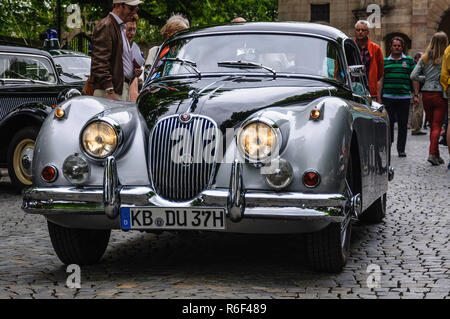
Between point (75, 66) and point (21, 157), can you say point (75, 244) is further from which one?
point (75, 66)

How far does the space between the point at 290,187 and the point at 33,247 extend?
252 cm

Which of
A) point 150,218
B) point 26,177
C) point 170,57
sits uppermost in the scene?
point 170,57

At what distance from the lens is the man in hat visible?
830 cm

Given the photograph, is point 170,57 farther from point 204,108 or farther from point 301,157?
point 301,157

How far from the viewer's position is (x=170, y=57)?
675 cm

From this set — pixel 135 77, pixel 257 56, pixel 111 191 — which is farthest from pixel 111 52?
pixel 111 191

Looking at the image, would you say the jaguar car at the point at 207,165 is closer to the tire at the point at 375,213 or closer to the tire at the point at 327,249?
the tire at the point at 327,249

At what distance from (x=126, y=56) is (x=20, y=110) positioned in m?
2.23

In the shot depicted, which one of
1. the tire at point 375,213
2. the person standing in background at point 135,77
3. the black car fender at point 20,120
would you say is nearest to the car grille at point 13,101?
the black car fender at point 20,120

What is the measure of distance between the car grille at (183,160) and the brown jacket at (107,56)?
3.10 meters

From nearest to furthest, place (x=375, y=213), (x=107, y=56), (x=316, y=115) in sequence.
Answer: (x=316, y=115)
(x=375, y=213)
(x=107, y=56)

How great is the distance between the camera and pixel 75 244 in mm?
5691

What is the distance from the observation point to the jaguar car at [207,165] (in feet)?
16.6

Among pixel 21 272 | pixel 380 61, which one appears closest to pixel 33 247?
pixel 21 272
